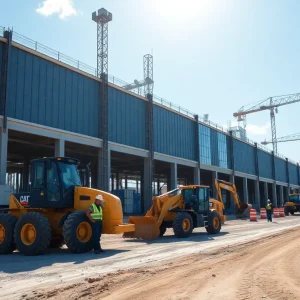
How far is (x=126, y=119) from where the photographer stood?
111 feet

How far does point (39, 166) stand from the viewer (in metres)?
12.3

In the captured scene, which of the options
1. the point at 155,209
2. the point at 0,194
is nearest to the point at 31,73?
the point at 0,194

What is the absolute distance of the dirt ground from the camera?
6391 mm

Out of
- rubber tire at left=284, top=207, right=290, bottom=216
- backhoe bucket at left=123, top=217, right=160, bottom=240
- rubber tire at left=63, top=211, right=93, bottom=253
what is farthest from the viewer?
rubber tire at left=284, top=207, right=290, bottom=216

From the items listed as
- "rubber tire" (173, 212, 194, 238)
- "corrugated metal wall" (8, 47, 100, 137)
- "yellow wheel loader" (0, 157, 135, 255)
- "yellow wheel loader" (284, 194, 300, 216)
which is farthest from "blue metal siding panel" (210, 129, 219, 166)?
"yellow wheel loader" (0, 157, 135, 255)

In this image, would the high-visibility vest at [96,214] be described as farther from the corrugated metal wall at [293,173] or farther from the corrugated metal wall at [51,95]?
the corrugated metal wall at [293,173]

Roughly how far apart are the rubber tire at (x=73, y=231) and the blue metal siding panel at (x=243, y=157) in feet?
152

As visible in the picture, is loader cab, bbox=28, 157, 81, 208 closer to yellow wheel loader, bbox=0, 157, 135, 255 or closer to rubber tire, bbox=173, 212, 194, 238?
yellow wheel loader, bbox=0, 157, 135, 255

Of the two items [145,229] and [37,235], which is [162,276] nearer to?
[37,235]

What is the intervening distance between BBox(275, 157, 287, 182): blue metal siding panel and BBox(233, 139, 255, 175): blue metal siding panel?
13308mm

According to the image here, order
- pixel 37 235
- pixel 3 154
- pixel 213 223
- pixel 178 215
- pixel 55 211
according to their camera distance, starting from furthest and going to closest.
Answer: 1. pixel 3 154
2. pixel 213 223
3. pixel 178 215
4. pixel 55 211
5. pixel 37 235

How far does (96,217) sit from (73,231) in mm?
800

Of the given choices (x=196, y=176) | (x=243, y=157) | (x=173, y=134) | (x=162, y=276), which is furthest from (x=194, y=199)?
(x=243, y=157)

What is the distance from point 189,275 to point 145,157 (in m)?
28.6
